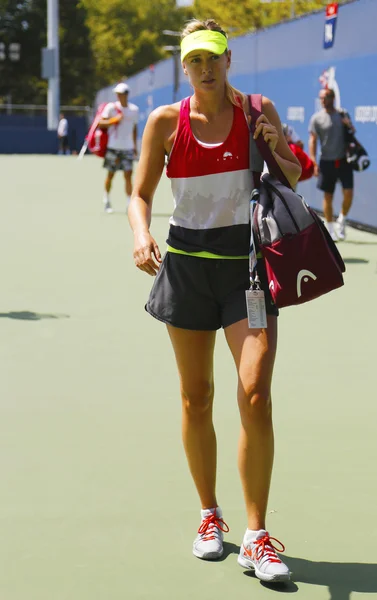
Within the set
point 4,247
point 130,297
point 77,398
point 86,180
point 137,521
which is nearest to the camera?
point 137,521

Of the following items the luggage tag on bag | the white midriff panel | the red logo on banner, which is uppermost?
the red logo on banner

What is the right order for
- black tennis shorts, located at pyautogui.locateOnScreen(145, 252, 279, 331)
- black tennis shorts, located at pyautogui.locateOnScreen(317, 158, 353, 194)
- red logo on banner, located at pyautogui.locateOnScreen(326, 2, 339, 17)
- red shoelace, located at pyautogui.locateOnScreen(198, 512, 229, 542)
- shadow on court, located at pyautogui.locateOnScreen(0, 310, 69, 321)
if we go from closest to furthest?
black tennis shorts, located at pyautogui.locateOnScreen(145, 252, 279, 331)
red shoelace, located at pyautogui.locateOnScreen(198, 512, 229, 542)
shadow on court, located at pyautogui.locateOnScreen(0, 310, 69, 321)
black tennis shorts, located at pyautogui.locateOnScreen(317, 158, 353, 194)
red logo on banner, located at pyautogui.locateOnScreen(326, 2, 339, 17)

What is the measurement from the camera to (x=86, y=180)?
2931 centimetres

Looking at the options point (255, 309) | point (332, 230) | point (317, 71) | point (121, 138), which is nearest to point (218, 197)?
point (255, 309)

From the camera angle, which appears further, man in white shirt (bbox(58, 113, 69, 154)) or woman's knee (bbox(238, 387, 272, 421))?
man in white shirt (bbox(58, 113, 69, 154))

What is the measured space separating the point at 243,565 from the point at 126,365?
3.34m

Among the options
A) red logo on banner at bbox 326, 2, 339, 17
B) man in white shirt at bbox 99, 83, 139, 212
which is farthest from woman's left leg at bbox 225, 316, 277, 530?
red logo on banner at bbox 326, 2, 339, 17

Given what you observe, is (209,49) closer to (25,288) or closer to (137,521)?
(137,521)

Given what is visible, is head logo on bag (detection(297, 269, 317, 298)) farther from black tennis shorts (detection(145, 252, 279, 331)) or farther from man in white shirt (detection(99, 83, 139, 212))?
man in white shirt (detection(99, 83, 139, 212))

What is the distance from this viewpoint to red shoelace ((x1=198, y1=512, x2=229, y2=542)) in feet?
13.8

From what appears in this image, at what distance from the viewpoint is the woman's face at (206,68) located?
13.3ft

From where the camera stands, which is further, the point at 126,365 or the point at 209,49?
the point at 126,365

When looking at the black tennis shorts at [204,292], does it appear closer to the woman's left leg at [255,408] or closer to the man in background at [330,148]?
the woman's left leg at [255,408]

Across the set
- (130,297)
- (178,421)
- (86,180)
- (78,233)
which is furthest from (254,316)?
(86,180)
